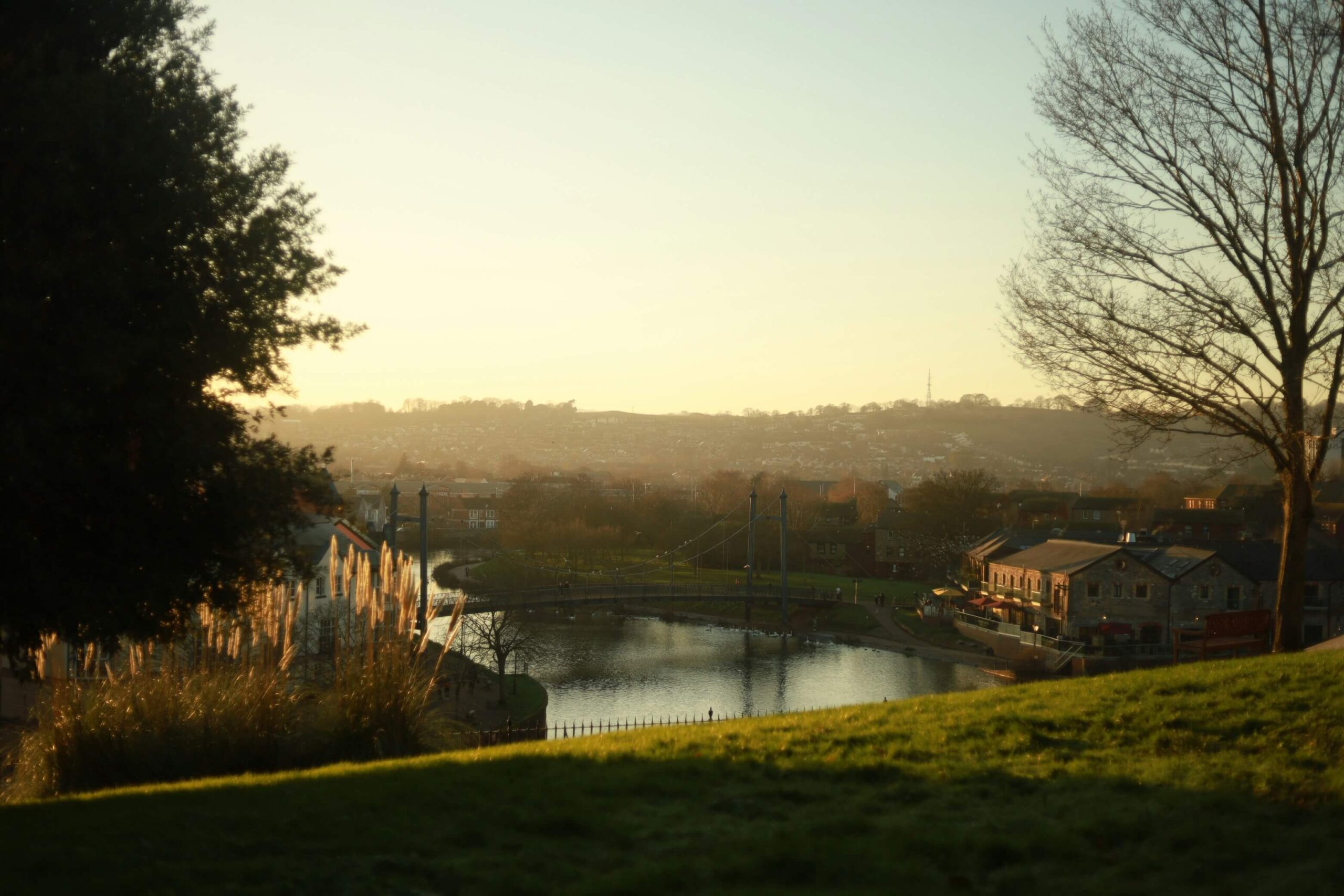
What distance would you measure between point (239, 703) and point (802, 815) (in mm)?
3968

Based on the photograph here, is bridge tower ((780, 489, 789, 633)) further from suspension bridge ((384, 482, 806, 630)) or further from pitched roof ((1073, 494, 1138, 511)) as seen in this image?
pitched roof ((1073, 494, 1138, 511))

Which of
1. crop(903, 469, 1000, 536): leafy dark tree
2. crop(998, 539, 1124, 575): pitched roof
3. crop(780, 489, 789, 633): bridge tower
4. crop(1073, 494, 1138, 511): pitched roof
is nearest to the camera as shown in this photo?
crop(998, 539, 1124, 575): pitched roof

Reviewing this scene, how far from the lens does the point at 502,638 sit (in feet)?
87.5

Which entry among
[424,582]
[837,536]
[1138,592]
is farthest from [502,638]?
[837,536]

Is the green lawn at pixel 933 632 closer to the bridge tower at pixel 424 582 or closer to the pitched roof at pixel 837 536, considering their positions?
the pitched roof at pixel 837 536

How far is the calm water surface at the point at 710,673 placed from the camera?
75.0 feet

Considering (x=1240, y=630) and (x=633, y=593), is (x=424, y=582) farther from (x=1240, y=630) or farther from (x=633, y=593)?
(x=633, y=593)

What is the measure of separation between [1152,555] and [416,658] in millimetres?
27727

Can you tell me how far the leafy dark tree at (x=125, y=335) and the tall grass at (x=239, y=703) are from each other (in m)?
0.70

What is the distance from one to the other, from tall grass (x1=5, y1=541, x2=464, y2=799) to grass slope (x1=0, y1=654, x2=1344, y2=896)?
112 centimetres

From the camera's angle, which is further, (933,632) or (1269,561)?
(933,632)

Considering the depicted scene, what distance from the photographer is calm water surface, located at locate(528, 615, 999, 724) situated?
2286cm

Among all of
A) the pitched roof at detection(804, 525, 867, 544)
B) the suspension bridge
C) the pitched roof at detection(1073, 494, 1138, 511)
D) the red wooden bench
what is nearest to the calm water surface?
the suspension bridge

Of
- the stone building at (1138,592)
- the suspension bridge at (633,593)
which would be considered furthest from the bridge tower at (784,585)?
the stone building at (1138,592)
